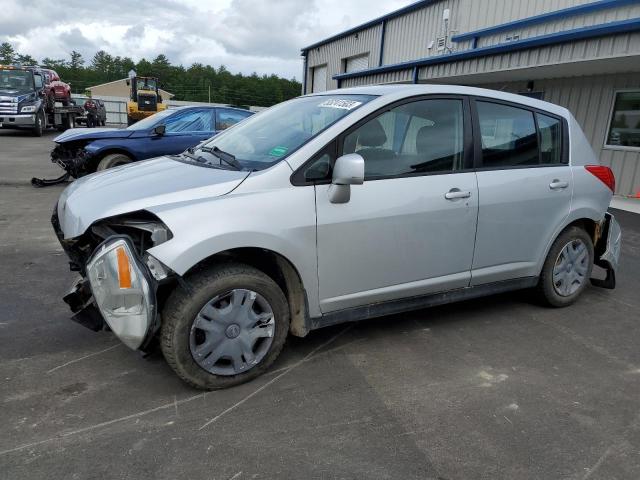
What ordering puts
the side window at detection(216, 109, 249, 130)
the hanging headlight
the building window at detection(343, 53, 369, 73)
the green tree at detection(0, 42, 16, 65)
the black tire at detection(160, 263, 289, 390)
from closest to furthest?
the hanging headlight, the black tire at detection(160, 263, 289, 390), the side window at detection(216, 109, 249, 130), the building window at detection(343, 53, 369, 73), the green tree at detection(0, 42, 16, 65)

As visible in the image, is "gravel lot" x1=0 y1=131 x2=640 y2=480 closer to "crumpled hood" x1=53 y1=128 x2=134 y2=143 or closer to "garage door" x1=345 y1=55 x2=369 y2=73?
"crumpled hood" x1=53 y1=128 x2=134 y2=143

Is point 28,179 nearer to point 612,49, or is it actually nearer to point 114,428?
point 114,428

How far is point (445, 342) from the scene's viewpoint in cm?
375

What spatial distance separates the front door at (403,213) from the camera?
10.4ft

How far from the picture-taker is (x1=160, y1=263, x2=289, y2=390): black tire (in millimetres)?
2746

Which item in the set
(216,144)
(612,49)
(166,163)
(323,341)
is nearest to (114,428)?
(323,341)

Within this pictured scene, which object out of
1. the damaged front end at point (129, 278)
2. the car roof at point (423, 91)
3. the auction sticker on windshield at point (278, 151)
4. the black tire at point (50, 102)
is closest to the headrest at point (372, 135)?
the car roof at point (423, 91)

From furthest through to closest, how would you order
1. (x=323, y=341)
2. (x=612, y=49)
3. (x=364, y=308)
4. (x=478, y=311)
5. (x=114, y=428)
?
(x=612, y=49)
(x=478, y=311)
(x=323, y=341)
(x=364, y=308)
(x=114, y=428)

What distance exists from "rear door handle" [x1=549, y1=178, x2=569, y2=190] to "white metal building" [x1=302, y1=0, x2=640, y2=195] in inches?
212

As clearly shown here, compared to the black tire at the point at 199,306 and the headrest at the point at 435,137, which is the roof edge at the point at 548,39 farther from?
the black tire at the point at 199,306

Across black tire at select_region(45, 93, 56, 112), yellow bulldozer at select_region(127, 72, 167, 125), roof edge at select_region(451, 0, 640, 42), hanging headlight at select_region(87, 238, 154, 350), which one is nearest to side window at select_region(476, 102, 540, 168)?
hanging headlight at select_region(87, 238, 154, 350)

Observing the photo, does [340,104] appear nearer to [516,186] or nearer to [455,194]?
[455,194]

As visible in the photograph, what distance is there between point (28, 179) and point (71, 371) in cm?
911

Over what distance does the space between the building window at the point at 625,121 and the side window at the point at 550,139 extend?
24.6 feet
